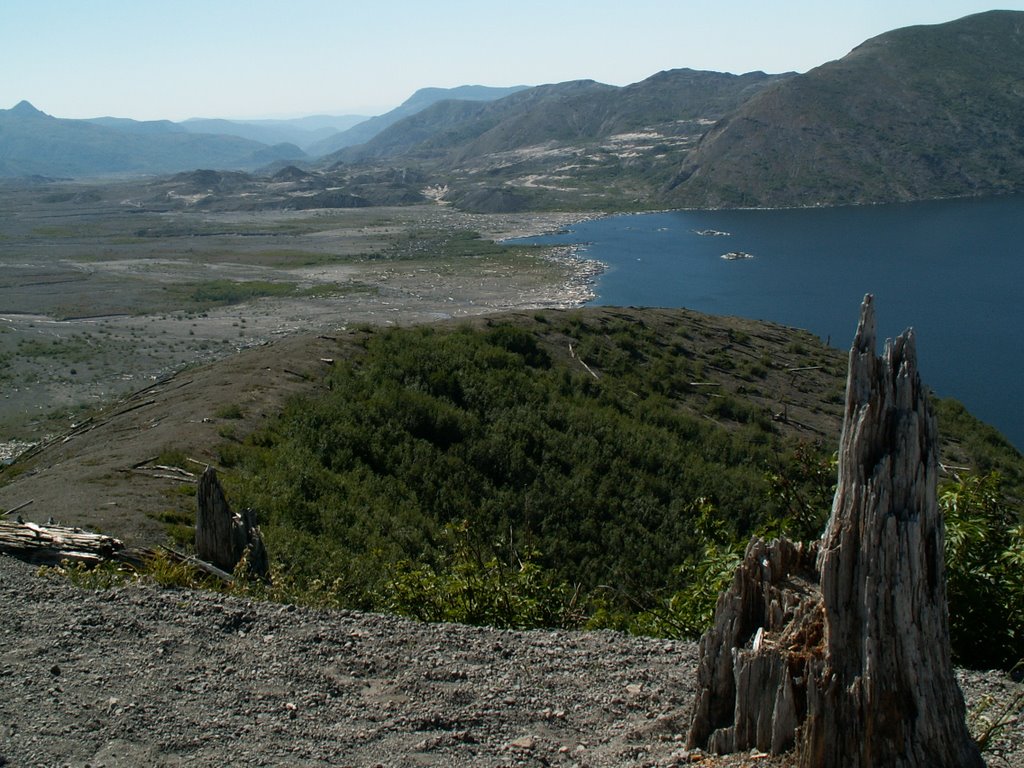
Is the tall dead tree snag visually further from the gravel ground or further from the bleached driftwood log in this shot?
the bleached driftwood log

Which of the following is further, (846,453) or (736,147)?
(736,147)

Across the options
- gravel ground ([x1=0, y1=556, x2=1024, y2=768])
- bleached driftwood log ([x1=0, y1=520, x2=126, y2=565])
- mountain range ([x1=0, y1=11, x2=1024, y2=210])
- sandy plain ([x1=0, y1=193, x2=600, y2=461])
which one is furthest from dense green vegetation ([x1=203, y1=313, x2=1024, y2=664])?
mountain range ([x1=0, y1=11, x2=1024, y2=210])

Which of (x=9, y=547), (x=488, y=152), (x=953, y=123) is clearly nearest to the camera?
(x=9, y=547)

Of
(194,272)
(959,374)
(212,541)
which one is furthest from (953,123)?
(212,541)

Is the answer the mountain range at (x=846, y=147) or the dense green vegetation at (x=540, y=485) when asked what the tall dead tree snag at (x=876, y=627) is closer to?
the dense green vegetation at (x=540, y=485)

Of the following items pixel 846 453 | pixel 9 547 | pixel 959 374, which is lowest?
pixel 959 374

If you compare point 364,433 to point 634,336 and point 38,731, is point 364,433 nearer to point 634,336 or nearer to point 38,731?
point 38,731

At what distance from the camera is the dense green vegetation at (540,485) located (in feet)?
26.2

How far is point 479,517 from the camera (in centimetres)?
1468

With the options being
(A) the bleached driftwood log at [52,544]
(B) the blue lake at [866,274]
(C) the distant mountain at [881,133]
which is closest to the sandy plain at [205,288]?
(B) the blue lake at [866,274]

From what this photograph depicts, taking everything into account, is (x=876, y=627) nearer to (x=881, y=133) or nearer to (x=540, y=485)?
(x=540, y=485)

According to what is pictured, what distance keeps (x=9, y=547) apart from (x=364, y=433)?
8.62 metres

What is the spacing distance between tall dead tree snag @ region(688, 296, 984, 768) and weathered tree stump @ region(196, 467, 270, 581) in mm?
6298

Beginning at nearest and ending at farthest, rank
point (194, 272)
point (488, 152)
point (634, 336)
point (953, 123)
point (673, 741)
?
A: point (673, 741)
point (634, 336)
point (194, 272)
point (953, 123)
point (488, 152)
